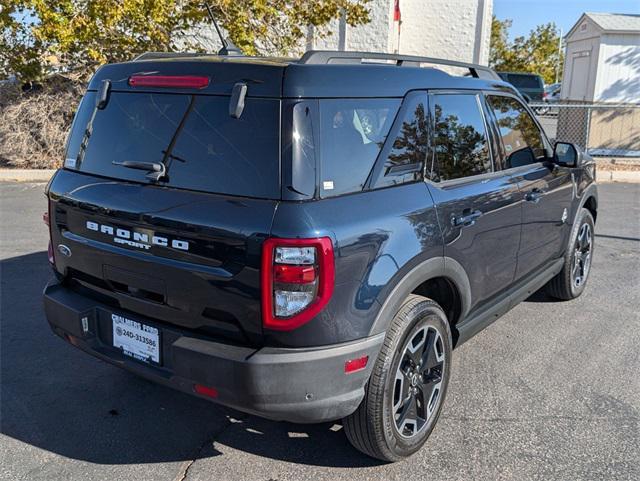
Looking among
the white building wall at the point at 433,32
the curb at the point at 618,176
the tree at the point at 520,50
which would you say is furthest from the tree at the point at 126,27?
the tree at the point at 520,50

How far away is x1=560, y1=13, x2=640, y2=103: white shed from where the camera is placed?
13734 millimetres

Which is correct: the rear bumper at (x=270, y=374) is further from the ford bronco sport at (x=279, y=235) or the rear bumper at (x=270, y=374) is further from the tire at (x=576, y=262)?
the tire at (x=576, y=262)

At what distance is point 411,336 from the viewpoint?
2.90m

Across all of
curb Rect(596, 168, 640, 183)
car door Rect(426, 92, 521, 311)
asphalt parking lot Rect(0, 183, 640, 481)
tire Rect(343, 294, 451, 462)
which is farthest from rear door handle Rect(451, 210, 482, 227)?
curb Rect(596, 168, 640, 183)

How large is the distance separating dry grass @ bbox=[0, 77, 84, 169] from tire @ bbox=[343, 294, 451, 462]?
34.7ft

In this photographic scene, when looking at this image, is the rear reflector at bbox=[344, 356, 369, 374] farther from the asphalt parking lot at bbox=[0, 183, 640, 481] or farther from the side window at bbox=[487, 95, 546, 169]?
the side window at bbox=[487, 95, 546, 169]

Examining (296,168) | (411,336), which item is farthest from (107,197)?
(411,336)

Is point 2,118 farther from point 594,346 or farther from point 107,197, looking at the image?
point 594,346

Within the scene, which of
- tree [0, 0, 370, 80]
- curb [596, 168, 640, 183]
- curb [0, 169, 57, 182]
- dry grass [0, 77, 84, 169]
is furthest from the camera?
curb [596, 168, 640, 183]

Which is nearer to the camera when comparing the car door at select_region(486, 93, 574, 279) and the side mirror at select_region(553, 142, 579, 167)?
the car door at select_region(486, 93, 574, 279)

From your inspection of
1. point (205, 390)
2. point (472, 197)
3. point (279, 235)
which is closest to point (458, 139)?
point (472, 197)

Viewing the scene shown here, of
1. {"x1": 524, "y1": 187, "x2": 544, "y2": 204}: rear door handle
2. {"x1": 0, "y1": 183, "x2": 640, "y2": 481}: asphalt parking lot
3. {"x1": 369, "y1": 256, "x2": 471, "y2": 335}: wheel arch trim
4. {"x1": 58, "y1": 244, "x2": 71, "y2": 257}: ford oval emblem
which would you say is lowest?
{"x1": 0, "y1": 183, "x2": 640, "y2": 481}: asphalt parking lot

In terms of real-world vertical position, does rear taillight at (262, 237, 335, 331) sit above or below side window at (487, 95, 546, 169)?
below

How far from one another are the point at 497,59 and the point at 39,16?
79.1 ft
